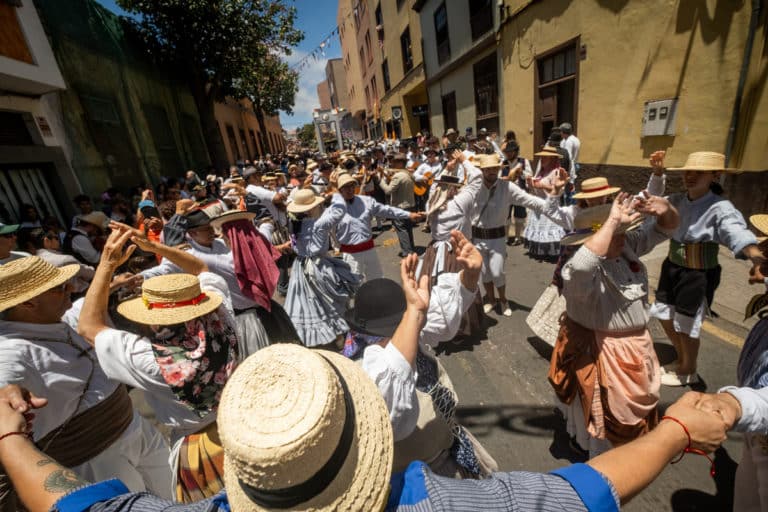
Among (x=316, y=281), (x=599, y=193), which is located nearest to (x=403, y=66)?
(x=316, y=281)

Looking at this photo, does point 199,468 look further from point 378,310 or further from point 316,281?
point 316,281

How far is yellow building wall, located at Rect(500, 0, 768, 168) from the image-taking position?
515cm

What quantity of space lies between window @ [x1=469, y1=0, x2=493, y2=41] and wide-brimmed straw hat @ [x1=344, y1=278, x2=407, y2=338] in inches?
495

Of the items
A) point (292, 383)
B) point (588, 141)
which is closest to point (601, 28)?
point (588, 141)

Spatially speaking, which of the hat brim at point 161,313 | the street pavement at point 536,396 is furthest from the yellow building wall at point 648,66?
the hat brim at point 161,313

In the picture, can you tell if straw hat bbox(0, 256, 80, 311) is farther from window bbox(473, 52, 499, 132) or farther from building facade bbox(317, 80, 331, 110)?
building facade bbox(317, 80, 331, 110)

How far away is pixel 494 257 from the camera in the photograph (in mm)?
4391

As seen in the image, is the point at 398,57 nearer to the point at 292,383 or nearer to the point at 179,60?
the point at 179,60

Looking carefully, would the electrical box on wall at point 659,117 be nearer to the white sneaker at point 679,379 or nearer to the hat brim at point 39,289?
the white sneaker at point 679,379

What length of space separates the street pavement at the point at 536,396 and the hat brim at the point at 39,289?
120 inches

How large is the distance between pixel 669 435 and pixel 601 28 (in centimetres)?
867

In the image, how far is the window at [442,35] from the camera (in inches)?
568

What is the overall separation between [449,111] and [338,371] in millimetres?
17208

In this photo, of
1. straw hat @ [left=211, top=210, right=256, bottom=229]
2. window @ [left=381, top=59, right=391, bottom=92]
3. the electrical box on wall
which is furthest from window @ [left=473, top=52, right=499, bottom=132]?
window @ [left=381, top=59, right=391, bottom=92]
